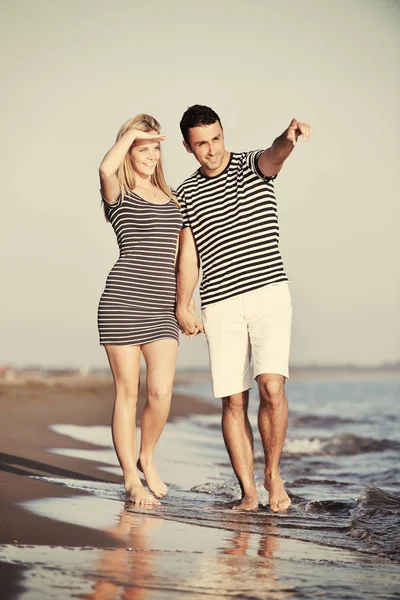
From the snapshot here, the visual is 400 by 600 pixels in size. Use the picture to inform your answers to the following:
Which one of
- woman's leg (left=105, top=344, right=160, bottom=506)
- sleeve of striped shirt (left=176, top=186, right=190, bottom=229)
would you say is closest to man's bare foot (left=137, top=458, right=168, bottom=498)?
woman's leg (left=105, top=344, right=160, bottom=506)

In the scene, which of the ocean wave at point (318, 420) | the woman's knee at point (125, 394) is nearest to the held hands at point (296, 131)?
the woman's knee at point (125, 394)

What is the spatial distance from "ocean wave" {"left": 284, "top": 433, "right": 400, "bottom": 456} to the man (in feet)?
11.6

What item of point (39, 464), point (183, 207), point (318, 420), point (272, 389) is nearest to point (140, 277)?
point (183, 207)

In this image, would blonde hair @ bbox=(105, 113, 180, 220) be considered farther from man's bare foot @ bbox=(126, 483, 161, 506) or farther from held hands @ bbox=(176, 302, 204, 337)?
man's bare foot @ bbox=(126, 483, 161, 506)

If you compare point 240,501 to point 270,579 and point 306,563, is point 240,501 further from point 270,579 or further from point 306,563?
point 270,579

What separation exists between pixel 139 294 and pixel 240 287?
0.47 metres

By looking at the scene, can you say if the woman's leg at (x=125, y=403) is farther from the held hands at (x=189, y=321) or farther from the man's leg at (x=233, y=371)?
the man's leg at (x=233, y=371)

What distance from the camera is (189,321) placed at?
14.9ft

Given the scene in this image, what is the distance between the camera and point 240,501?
4.45 metres

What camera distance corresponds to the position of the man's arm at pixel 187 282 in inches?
179

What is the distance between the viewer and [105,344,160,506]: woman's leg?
4457mm

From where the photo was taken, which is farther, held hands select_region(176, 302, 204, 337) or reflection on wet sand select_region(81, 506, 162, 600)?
held hands select_region(176, 302, 204, 337)

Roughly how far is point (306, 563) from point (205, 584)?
1.60 feet

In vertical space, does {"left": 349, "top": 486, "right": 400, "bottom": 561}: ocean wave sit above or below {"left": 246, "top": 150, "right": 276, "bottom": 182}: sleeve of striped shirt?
below
